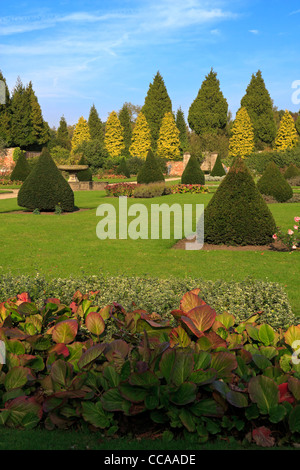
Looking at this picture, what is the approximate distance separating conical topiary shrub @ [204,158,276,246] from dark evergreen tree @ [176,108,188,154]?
43893 millimetres

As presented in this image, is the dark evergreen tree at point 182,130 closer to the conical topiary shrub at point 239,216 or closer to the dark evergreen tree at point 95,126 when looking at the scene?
the dark evergreen tree at point 95,126

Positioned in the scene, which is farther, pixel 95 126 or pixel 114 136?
pixel 95 126

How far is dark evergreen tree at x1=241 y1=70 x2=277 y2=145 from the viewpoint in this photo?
160ft

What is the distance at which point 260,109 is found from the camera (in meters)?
48.9

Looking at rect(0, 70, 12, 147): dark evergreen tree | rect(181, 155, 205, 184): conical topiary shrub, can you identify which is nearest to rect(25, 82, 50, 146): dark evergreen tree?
rect(0, 70, 12, 147): dark evergreen tree

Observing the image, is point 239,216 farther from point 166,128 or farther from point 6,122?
point 166,128

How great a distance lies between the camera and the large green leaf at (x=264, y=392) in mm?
2217

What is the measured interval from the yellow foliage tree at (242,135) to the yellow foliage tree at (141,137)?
33.0 ft

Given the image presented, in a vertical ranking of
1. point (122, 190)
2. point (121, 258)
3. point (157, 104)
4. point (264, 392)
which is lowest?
point (121, 258)

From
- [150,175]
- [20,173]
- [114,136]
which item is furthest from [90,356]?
[114,136]

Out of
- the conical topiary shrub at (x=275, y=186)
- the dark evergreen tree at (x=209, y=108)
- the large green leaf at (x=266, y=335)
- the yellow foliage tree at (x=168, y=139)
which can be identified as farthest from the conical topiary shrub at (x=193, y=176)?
the dark evergreen tree at (x=209, y=108)

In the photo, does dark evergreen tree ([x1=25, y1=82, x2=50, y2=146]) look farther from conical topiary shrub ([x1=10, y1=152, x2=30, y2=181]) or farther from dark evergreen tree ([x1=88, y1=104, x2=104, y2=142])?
conical topiary shrub ([x1=10, y1=152, x2=30, y2=181])

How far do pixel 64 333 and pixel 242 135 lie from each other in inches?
1835

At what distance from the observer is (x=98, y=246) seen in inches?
372
